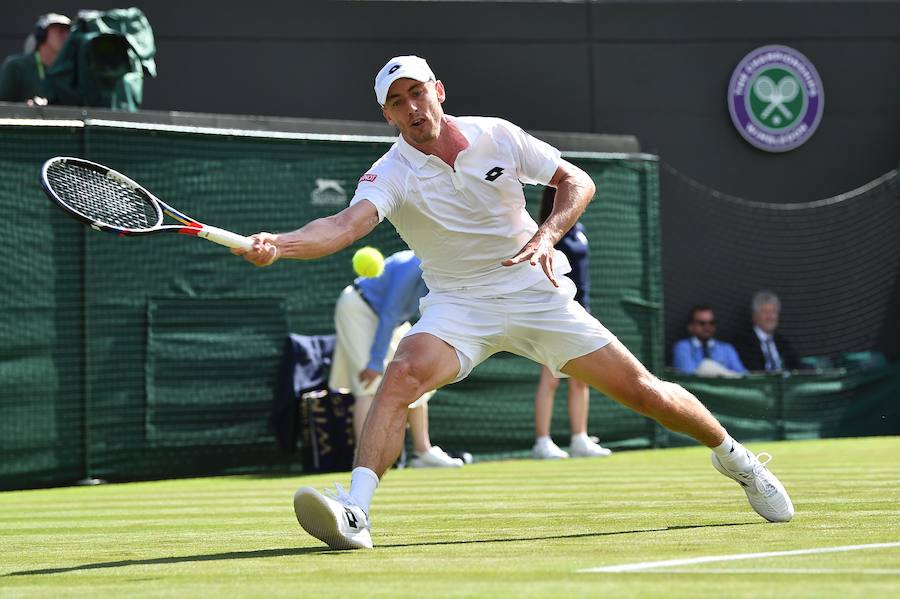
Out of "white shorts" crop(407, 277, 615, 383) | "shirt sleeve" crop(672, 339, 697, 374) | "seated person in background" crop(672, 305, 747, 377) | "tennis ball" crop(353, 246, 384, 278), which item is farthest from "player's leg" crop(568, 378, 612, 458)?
"white shorts" crop(407, 277, 615, 383)

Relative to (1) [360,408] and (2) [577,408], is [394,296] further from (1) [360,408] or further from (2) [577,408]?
(2) [577,408]

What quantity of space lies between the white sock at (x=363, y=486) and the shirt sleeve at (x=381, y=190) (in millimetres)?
1022

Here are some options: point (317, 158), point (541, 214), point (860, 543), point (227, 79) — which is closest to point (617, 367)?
point (860, 543)

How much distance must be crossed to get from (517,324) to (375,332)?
17.2ft

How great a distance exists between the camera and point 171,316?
39.1 feet

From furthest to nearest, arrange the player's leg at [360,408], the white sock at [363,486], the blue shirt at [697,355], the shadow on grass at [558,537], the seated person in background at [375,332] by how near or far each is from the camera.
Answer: the blue shirt at [697,355], the player's leg at [360,408], the seated person in background at [375,332], the shadow on grass at [558,537], the white sock at [363,486]

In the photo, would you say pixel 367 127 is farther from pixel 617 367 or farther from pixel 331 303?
pixel 617 367

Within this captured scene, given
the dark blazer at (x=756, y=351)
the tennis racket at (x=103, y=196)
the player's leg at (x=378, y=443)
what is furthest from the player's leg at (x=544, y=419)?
the tennis racket at (x=103, y=196)

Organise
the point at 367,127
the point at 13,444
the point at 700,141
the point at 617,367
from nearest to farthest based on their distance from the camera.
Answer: the point at 617,367 < the point at 13,444 < the point at 367,127 < the point at 700,141

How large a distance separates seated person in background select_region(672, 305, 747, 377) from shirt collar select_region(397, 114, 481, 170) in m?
9.25

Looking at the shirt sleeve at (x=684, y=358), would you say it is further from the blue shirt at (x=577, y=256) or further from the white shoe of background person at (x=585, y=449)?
the blue shirt at (x=577, y=256)

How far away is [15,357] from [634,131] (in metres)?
8.09

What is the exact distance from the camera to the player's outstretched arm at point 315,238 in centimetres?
546

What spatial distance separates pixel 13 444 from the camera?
11.1 m
